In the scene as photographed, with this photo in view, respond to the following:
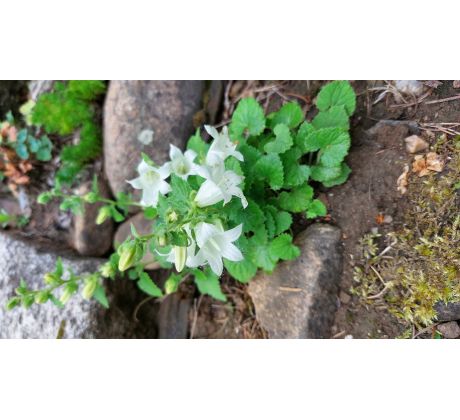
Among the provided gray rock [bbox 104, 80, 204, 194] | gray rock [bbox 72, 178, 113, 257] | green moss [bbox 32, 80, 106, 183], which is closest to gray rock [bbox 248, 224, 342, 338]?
gray rock [bbox 104, 80, 204, 194]

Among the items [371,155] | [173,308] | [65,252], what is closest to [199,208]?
[371,155]

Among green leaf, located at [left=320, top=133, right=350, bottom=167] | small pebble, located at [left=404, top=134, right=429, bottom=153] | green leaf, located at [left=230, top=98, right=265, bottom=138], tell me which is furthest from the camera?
green leaf, located at [left=230, top=98, right=265, bottom=138]

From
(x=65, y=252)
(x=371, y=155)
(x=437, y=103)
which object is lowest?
(x=65, y=252)

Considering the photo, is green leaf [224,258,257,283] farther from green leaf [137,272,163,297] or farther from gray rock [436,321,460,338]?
gray rock [436,321,460,338]

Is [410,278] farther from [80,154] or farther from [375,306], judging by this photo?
[80,154]

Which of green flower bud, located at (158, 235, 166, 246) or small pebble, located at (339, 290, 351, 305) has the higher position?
green flower bud, located at (158, 235, 166, 246)

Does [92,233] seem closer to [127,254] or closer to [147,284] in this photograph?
[147,284]
